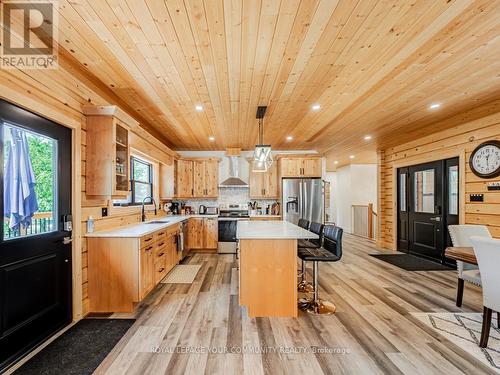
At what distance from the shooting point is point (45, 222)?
2363 mm

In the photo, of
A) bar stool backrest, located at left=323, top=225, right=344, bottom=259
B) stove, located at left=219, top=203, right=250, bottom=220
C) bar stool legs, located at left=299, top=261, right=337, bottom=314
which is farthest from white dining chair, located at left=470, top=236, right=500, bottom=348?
stove, located at left=219, top=203, right=250, bottom=220

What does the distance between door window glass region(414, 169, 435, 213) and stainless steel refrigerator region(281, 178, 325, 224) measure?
209cm

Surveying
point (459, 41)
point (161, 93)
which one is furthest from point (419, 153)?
point (161, 93)

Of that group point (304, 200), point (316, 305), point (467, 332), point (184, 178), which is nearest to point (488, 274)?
point (467, 332)

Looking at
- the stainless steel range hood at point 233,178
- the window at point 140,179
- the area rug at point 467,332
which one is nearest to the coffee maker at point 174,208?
the window at point 140,179

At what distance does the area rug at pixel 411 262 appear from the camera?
4.70 metres

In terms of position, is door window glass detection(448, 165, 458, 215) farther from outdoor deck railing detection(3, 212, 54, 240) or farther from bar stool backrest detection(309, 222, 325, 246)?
outdoor deck railing detection(3, 212, 54, 240)

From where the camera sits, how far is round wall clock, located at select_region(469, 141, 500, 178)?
3867mm

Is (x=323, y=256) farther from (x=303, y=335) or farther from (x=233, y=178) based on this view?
(x=233, y=178)

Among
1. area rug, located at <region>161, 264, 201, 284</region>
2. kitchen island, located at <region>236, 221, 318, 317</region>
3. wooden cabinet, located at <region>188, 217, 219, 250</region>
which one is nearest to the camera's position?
kitchen island, located at <region>236, 221, 318, 317</region>

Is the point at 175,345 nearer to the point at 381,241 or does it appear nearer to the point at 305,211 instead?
the point at 305,211

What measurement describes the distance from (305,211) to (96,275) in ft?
14.4

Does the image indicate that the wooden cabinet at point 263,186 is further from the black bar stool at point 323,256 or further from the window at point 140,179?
the black bar stool at point 323,256

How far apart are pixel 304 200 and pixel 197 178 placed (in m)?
2.71
